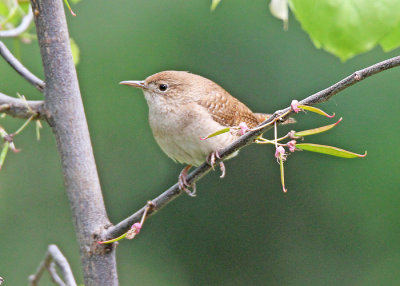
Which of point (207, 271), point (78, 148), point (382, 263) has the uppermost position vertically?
point (207, 271)

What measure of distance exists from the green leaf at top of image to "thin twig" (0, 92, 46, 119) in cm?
70

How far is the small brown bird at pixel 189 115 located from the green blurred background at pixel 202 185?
10.6 ft

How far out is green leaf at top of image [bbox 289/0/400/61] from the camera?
1.01 meters

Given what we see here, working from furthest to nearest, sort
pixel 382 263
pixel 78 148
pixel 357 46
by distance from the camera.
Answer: pixel 382 263 → pixel 78 148 → pixel 357 46

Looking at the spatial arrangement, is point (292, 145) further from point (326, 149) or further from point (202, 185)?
point (202, 185)

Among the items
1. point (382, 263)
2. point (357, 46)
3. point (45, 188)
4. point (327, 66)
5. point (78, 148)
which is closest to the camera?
point (357, 46)

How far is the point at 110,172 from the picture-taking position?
6.75 m

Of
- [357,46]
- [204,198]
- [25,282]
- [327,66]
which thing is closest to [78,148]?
[357,46]

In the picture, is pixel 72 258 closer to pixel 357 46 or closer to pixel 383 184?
pixel 383 184

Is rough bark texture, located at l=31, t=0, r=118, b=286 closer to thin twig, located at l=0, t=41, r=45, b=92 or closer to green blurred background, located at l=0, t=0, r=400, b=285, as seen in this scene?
thin twig, located at l=0, t=41, r=45, b=92

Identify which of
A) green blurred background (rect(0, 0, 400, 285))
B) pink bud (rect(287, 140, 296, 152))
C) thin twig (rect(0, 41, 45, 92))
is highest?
green blurred background (rect(0, 0, 400, 285))

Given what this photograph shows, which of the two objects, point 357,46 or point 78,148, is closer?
point 357,46

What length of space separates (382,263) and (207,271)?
185 cm

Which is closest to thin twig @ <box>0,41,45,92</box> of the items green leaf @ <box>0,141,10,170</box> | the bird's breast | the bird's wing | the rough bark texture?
the rough bark texture
